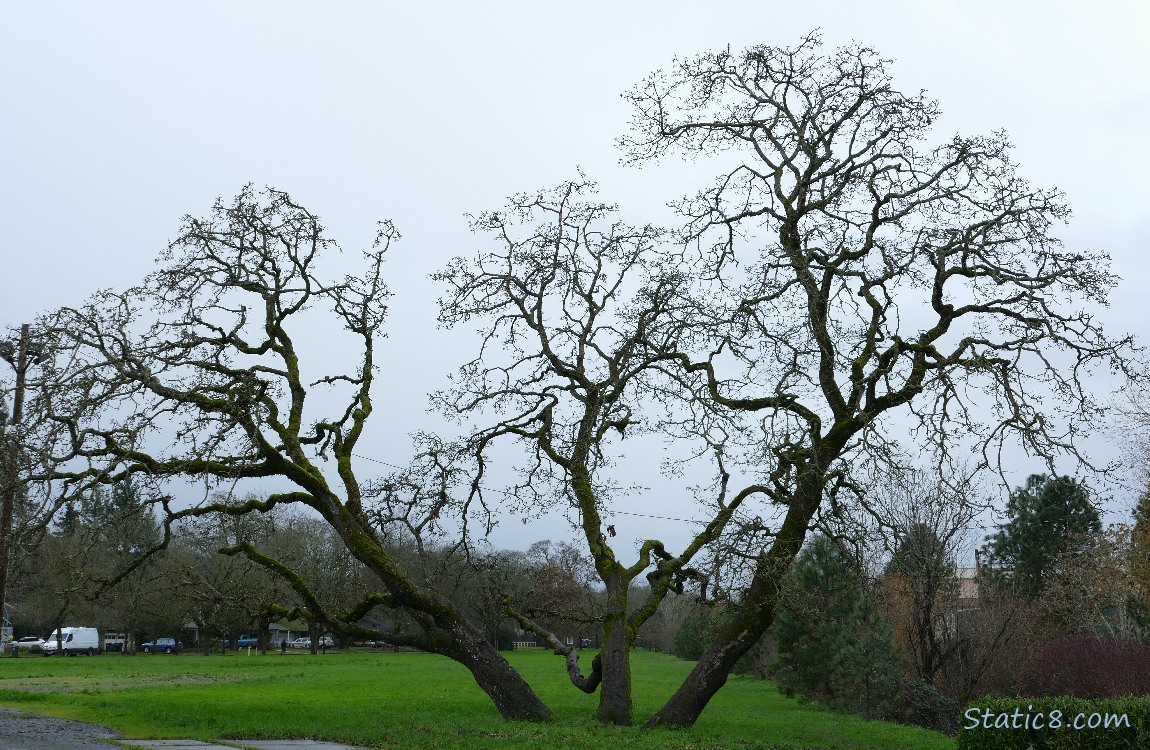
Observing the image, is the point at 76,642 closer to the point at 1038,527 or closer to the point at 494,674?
the point at 494,674

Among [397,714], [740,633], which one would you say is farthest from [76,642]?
[740,633]

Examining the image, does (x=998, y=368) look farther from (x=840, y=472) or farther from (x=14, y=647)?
(x=14, y=647)

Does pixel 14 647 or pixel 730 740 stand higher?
pixel 730 740

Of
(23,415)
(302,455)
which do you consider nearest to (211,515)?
(302,455)

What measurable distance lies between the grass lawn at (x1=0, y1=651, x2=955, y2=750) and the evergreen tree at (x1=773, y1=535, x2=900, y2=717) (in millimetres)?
853

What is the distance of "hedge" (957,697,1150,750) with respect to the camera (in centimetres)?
1041

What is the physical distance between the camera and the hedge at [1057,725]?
10.4m

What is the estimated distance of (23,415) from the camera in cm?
1484

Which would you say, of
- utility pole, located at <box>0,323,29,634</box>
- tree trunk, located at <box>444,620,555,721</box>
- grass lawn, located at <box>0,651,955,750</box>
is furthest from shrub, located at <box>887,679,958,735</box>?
utility pole, located at <box>0,323,29,634</box>

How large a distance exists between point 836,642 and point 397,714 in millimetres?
12910

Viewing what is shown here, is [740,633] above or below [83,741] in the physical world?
above

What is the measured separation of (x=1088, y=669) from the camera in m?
21.7

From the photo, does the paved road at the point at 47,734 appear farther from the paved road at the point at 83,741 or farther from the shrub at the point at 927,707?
the shrub at the point at 927,707

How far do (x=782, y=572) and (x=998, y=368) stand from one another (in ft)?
16.5
